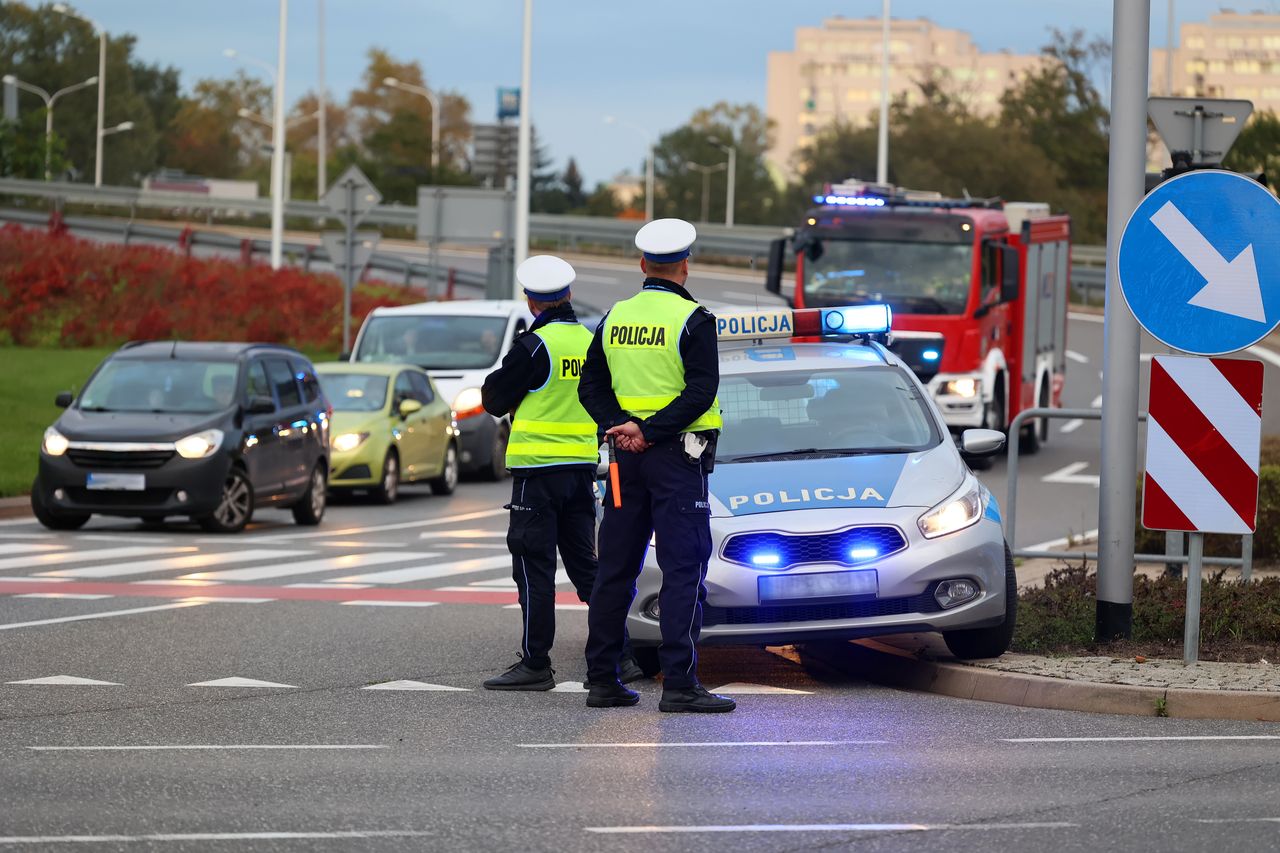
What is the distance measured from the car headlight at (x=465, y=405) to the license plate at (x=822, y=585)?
16.5 m

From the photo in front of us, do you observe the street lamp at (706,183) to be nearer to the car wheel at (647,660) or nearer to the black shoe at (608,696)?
the car wheel at (647,660)

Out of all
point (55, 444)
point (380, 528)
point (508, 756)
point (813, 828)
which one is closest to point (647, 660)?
point (508, 756)

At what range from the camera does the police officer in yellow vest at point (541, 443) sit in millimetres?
9797

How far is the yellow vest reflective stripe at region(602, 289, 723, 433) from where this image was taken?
9141 mm

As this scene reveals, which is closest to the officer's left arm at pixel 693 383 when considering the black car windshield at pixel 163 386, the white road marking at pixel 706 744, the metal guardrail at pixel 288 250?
the white road marking at pixel 706 744

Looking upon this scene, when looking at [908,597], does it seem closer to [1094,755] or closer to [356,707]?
[1094,755]

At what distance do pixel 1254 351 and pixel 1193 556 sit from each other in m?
40.9

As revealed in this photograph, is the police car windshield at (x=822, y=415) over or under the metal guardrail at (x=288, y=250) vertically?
under

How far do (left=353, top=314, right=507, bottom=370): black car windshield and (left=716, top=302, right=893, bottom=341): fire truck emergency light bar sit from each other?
1495cm

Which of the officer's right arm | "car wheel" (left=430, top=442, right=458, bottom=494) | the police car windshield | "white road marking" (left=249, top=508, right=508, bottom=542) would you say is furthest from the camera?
"car wheel" (left=430, top=442, right=458, bottom=494)

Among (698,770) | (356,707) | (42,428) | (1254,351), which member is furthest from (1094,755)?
(1254,351)

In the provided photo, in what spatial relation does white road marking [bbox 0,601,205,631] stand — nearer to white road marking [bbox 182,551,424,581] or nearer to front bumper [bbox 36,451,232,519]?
white road marking [bbox 182,551,424,581]

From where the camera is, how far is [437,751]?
8.20 m

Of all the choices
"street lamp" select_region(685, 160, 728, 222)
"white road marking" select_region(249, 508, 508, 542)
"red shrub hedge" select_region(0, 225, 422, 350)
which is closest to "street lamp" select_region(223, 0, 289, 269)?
"red shrub hedge" select_region(0, 225, 422, 350)
